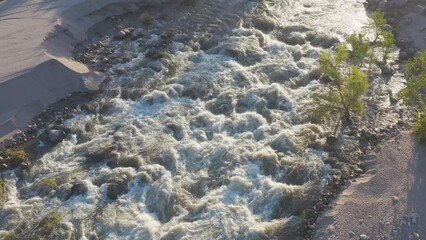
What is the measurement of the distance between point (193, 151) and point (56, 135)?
4529 mm

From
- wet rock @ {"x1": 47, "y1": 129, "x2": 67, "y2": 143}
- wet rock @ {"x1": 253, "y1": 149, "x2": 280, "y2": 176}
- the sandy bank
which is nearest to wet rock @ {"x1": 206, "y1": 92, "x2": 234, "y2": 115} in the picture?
wet rock @ {"x1": 253, "y1": 149, "x2": 280, "y2": 176}

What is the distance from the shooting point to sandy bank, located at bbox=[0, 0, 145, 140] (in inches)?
651

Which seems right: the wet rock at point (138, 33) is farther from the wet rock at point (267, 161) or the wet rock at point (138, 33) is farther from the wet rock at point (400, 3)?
the wet rock at point (400, 3)

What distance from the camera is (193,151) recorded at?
1479cm

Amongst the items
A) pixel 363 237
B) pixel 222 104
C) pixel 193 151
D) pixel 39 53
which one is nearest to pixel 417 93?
pixel 363 237

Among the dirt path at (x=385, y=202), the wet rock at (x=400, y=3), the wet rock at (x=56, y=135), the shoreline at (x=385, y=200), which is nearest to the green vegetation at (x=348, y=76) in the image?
the shoreline at (x=385, y=200)

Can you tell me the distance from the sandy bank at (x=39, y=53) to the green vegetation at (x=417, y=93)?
35.4 ft

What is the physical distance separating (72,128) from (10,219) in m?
3.96

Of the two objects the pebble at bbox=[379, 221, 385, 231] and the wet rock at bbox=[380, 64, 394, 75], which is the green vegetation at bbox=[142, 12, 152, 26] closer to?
the wet rock at bbox=[380, 64, 394, 75]

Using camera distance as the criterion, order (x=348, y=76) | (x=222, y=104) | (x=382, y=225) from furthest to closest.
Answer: (x=348, y=76) < (x=222, y=104) < (x=382, y=225)

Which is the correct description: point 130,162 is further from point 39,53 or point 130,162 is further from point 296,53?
point 296,53

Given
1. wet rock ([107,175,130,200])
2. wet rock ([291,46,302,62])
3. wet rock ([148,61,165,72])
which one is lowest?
wet rock ([107,175,130,200])

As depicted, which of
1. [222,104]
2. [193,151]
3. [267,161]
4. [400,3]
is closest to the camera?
[267,161]

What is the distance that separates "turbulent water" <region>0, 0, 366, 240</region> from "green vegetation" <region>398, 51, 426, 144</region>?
2738 mm
